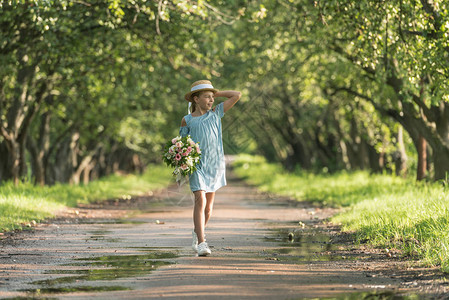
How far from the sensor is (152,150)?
47.7m

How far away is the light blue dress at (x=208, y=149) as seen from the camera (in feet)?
32.2

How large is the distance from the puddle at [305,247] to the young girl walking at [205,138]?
3.53ft

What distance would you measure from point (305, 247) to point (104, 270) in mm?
3316

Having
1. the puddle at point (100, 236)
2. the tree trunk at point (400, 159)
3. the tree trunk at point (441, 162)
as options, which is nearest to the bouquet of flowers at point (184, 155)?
the puddle at point (100, 236)

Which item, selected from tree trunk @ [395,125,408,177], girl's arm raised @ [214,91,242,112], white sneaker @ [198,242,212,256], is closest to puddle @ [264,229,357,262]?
white sneaker @ [198,242,212,256]

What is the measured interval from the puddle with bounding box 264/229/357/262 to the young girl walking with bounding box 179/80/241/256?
1076 millimetres

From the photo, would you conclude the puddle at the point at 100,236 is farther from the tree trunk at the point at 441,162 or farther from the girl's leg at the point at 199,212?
the tree trunk at the point at 441,162

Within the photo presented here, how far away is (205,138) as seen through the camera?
9.95m

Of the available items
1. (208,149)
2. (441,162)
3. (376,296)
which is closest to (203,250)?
(208,149)

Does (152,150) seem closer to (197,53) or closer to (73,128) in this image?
(73,128)

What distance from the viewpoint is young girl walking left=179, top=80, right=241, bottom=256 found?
383 inches

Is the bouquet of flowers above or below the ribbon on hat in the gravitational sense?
below

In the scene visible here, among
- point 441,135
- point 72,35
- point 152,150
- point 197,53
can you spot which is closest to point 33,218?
point 72,35

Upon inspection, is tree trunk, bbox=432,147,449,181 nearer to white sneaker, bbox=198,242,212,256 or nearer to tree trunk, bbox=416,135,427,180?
tree trunk, bbox=416,135,427,180
